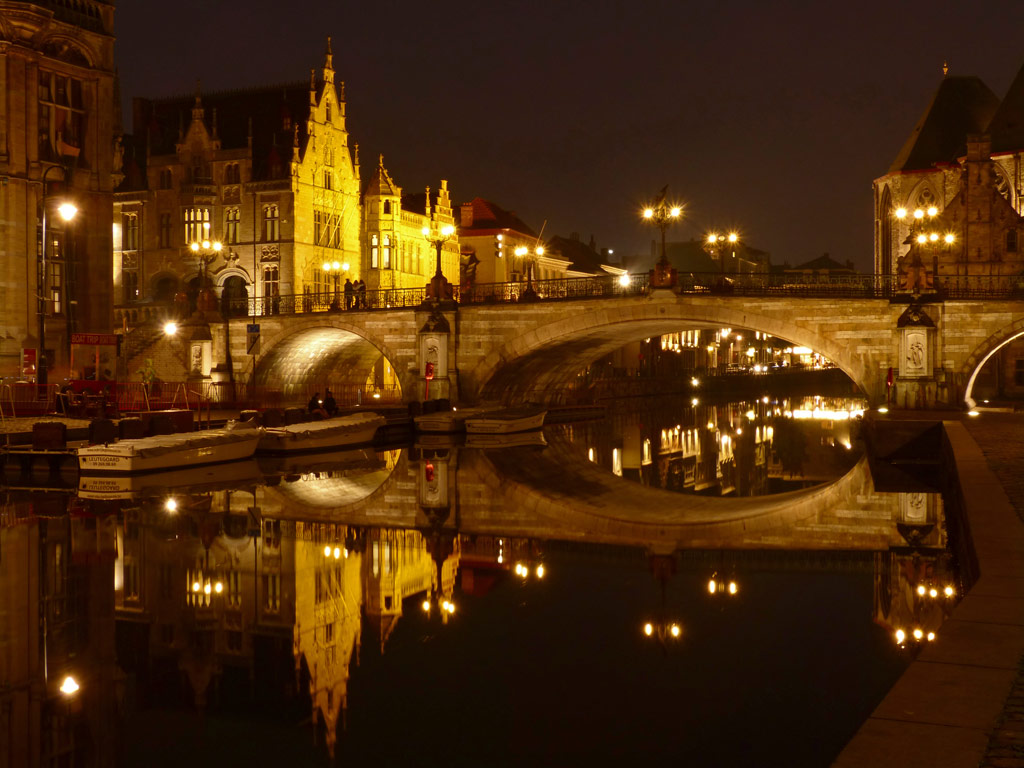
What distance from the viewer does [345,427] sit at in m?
29.6

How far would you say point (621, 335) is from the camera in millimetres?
42125

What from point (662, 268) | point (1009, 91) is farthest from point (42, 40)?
point (1009, 91)

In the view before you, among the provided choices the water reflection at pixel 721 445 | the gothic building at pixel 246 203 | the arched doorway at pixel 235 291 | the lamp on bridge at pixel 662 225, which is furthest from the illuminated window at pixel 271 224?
the lamp on bridge at pixel 662 225

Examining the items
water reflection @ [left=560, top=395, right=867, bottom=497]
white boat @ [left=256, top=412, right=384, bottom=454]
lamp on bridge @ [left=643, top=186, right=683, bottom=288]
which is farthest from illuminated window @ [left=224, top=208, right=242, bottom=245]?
white boat @ [left=256, top=412, right=384, bottom=454]

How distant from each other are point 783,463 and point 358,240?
110 feet

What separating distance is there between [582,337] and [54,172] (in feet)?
58.9

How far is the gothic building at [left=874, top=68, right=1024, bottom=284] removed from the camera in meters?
52.3

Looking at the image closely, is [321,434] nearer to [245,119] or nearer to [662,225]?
[662,225]

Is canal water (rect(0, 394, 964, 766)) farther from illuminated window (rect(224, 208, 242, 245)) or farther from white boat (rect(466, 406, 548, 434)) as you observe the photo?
illuminated window (rect(224, 208, 242, 245))

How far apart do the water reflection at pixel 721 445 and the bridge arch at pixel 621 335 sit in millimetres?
2741

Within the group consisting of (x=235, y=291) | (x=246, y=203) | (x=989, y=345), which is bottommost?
(x=989, y=345)

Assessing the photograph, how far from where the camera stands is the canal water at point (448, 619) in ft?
25.7

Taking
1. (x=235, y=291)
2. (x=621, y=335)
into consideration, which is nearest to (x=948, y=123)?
(x=621, y=335)

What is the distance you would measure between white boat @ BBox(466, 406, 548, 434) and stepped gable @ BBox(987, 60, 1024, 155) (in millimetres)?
32730
